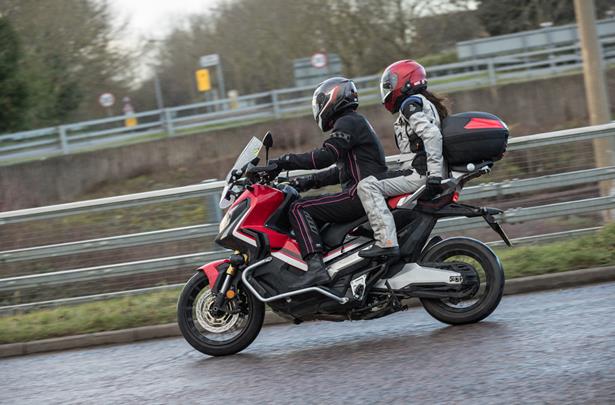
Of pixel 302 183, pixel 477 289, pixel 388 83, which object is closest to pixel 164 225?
pixel 302 183

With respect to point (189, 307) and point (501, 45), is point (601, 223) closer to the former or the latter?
point (189, 307)

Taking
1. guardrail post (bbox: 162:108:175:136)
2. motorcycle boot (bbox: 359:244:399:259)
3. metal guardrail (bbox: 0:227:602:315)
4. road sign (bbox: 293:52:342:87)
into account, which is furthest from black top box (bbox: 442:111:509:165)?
road sign (bbox: 293:52:342:87)

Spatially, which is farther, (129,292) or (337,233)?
(129,292)

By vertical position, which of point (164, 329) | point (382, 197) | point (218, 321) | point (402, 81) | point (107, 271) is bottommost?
point (164, 329)

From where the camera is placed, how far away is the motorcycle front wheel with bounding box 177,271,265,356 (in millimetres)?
7484

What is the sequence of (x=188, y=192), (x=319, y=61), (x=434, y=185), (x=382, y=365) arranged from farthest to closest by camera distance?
(x=319, y=61) → (x=188, y=192) → (x=434, y=185) → (x=382, y=365)

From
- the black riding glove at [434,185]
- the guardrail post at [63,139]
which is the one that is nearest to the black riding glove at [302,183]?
the black riding glove at [434,185]

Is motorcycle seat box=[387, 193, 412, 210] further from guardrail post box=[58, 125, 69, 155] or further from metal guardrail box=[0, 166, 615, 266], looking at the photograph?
guardrail post box=[58, 125, 69, 155]

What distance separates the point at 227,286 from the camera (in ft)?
24.3

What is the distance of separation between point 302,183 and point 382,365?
2014 millimetres

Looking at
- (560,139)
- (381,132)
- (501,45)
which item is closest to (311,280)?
(560,139)

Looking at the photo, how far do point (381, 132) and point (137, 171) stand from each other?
801cm

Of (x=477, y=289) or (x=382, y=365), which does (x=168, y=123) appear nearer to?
(x=477, y=289)

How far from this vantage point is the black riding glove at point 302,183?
784cm
